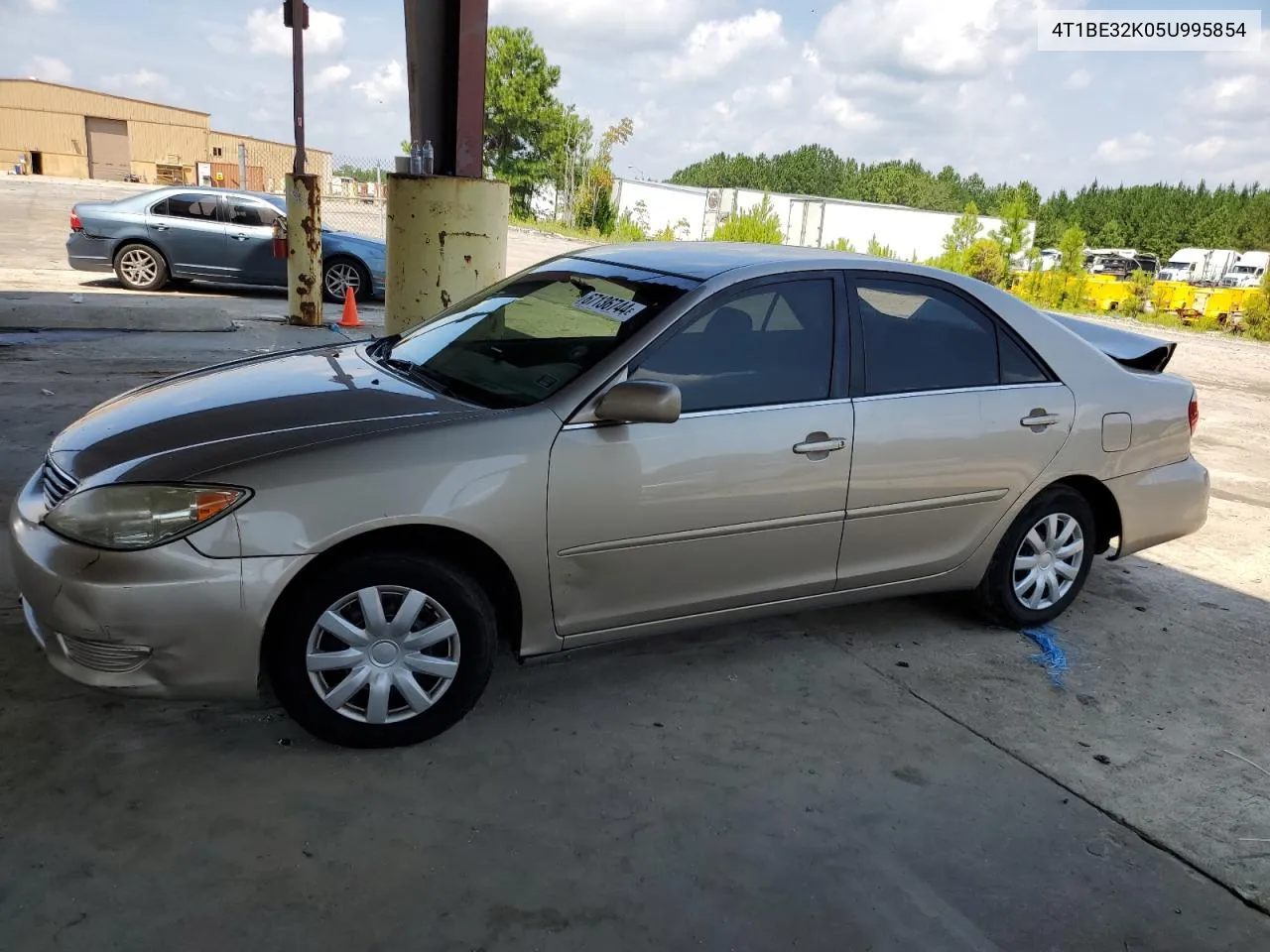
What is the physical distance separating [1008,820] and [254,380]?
2.93 metres

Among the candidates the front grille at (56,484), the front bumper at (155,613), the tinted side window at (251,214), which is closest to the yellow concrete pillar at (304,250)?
the tinted side window at (251,214)

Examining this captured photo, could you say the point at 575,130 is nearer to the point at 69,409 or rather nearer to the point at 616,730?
the point at 69,409

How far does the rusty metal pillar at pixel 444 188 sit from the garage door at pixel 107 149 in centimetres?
6674

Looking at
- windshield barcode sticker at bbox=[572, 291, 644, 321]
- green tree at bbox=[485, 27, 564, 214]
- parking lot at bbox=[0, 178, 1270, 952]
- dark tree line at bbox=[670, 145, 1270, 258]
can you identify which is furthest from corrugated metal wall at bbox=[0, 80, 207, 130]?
windshield barcode sticker at bbox=[572, 291, 644, 321]

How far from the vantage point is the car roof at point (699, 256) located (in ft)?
12.0

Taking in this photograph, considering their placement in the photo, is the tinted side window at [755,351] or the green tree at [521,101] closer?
the tinted side window at [755,351]

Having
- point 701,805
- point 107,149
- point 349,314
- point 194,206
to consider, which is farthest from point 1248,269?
point 107,149

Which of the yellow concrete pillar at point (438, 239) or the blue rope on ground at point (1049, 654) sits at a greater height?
the yellow concrete pillar at point (438, 239)

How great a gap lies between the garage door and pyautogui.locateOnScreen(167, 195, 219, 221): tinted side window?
60.0m

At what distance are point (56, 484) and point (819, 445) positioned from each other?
2.48 metres

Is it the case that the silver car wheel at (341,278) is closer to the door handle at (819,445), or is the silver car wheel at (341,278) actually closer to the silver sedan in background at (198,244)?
the silver sedan in background at (198,244)

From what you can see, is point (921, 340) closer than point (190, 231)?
Yes

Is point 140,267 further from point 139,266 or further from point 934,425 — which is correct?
point 934,425

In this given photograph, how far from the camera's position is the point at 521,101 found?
65.4 m
